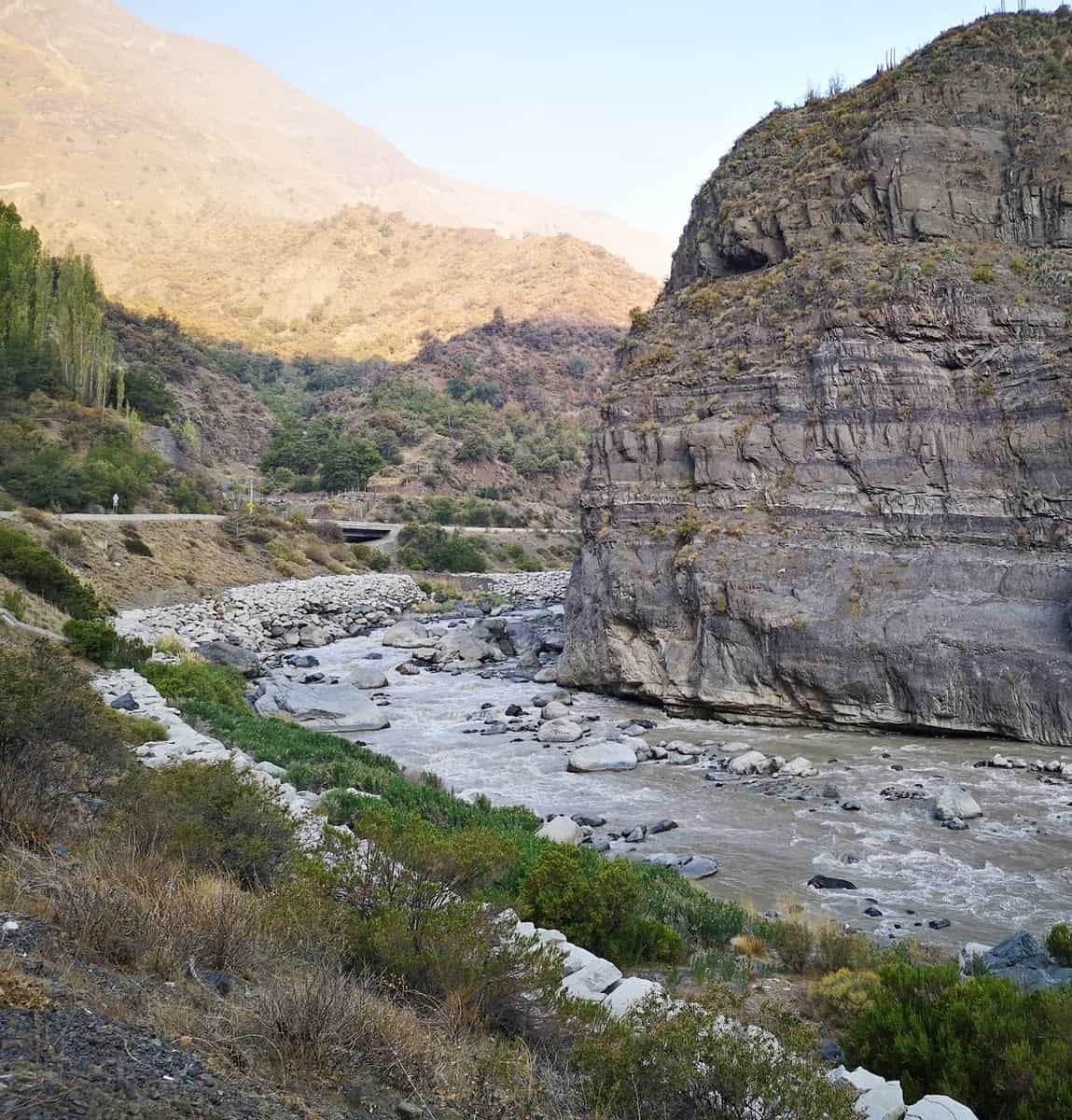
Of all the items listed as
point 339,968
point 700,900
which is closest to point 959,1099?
point 339,968

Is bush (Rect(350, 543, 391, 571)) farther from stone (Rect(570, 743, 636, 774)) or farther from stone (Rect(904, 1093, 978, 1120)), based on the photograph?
stone (Rect(904, 1093, 978, 1120))

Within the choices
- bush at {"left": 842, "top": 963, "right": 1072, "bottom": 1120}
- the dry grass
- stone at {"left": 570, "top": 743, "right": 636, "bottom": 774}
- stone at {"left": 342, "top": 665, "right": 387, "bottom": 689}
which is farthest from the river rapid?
the dry grass

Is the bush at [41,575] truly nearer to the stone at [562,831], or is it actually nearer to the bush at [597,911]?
the stone at [562,831]

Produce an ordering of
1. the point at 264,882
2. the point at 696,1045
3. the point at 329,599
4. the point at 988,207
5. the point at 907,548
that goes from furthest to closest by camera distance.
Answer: the point at 329,599
the point at 988,207
the point at 907,548
the point at 264,882
the point at 696,1045

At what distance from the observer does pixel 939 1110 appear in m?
4.51

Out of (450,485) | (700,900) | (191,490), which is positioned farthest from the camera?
A: (450,485)

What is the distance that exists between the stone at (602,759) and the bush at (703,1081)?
1295 centimetres

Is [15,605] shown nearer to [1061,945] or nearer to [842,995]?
[842,995]

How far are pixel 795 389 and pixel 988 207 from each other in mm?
7319

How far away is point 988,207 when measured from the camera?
23000 millimetres

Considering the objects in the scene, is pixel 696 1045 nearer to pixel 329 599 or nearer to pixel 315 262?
pixel 329 599

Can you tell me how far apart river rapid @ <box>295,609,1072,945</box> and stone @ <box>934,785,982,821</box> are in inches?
7.1

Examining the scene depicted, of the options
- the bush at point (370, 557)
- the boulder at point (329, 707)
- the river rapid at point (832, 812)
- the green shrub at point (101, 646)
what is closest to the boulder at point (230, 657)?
the boulder at point (329, 707)

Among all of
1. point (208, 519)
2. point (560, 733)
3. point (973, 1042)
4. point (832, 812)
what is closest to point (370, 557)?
point (208, 519)
